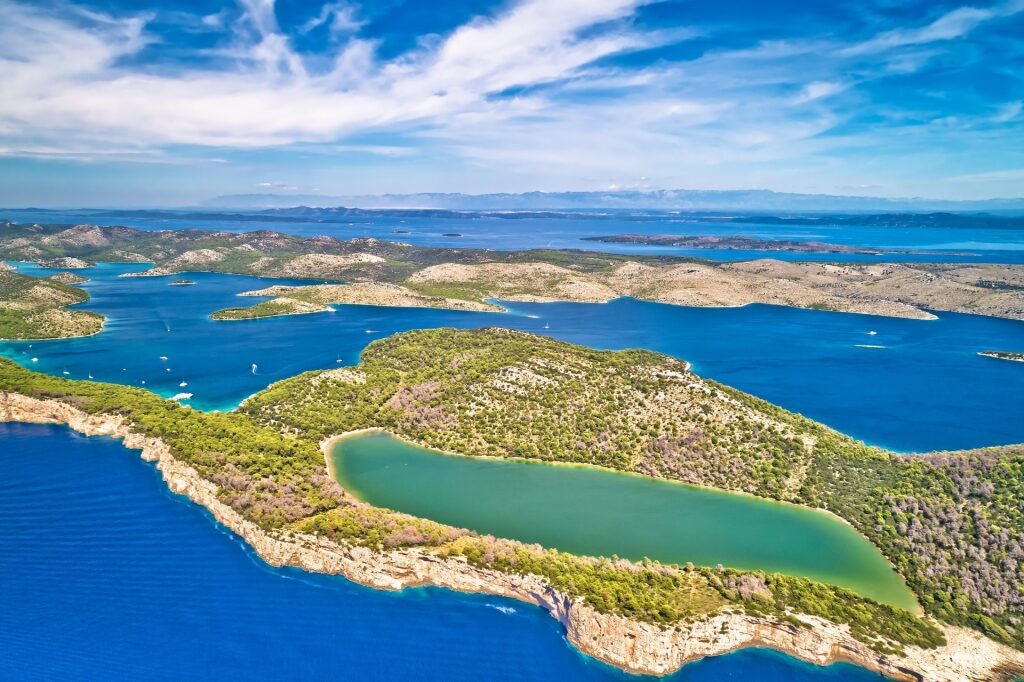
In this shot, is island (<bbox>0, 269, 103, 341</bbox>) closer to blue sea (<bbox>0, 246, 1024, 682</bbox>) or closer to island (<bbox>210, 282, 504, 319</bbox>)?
blue sea (<bbox>0, 246, 1024, 682</bbox>)

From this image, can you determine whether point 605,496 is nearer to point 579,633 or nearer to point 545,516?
point 545,516

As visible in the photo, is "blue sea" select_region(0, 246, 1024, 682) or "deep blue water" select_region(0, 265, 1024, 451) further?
"deep blue water" select_region(0, 265, 1024, 451)

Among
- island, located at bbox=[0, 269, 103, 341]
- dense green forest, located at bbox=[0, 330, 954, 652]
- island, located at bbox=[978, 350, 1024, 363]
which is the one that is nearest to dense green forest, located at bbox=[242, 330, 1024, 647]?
dense green forest, located at bbox=[0, 330, 954, 652]

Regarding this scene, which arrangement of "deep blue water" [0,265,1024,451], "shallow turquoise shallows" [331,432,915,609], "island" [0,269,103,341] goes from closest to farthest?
1. "shallow turquoise shallows" [331,432,915,609]
2. "deep blue water" [0,265,1024,451]
3. "island" [0,269,103,341]

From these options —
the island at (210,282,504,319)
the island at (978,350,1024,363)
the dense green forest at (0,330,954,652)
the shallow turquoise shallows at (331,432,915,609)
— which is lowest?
the shallow turquoise shallows at (331,432,915,609)

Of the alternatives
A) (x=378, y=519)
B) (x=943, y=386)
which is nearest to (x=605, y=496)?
(x=378, y=519)

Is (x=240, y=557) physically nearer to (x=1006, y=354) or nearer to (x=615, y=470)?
(x=615, y=470)
